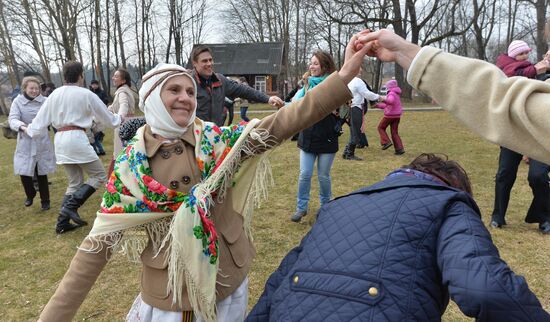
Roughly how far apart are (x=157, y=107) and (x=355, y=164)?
6161 millimetres

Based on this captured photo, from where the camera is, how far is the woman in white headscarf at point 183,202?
173 centimetres

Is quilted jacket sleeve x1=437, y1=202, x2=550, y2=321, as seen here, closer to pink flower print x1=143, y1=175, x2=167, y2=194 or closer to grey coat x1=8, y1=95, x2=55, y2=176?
pink flower print x1=143, y1=175, x2=167, y2=194

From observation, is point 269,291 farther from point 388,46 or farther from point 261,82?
point 261,82

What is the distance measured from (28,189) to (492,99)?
656 cm

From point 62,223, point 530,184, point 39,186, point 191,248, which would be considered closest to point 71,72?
point 62,223

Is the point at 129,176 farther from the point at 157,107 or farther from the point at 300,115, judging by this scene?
the point at 300,115

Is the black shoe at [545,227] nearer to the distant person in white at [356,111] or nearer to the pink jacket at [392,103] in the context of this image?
the distant person in white at [356,111]

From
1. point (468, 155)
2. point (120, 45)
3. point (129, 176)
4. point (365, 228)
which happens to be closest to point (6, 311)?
point (129, 176)

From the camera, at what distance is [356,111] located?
27.7 feet

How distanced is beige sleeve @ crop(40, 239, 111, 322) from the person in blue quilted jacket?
836mm

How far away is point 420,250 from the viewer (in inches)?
47.9

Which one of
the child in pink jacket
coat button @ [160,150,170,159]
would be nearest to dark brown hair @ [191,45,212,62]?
coat button @ [160,150,170,159]

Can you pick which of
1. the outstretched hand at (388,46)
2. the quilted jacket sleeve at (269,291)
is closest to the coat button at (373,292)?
the quilted jacket sleeve at (269,291)

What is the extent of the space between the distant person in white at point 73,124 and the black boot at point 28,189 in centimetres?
151
